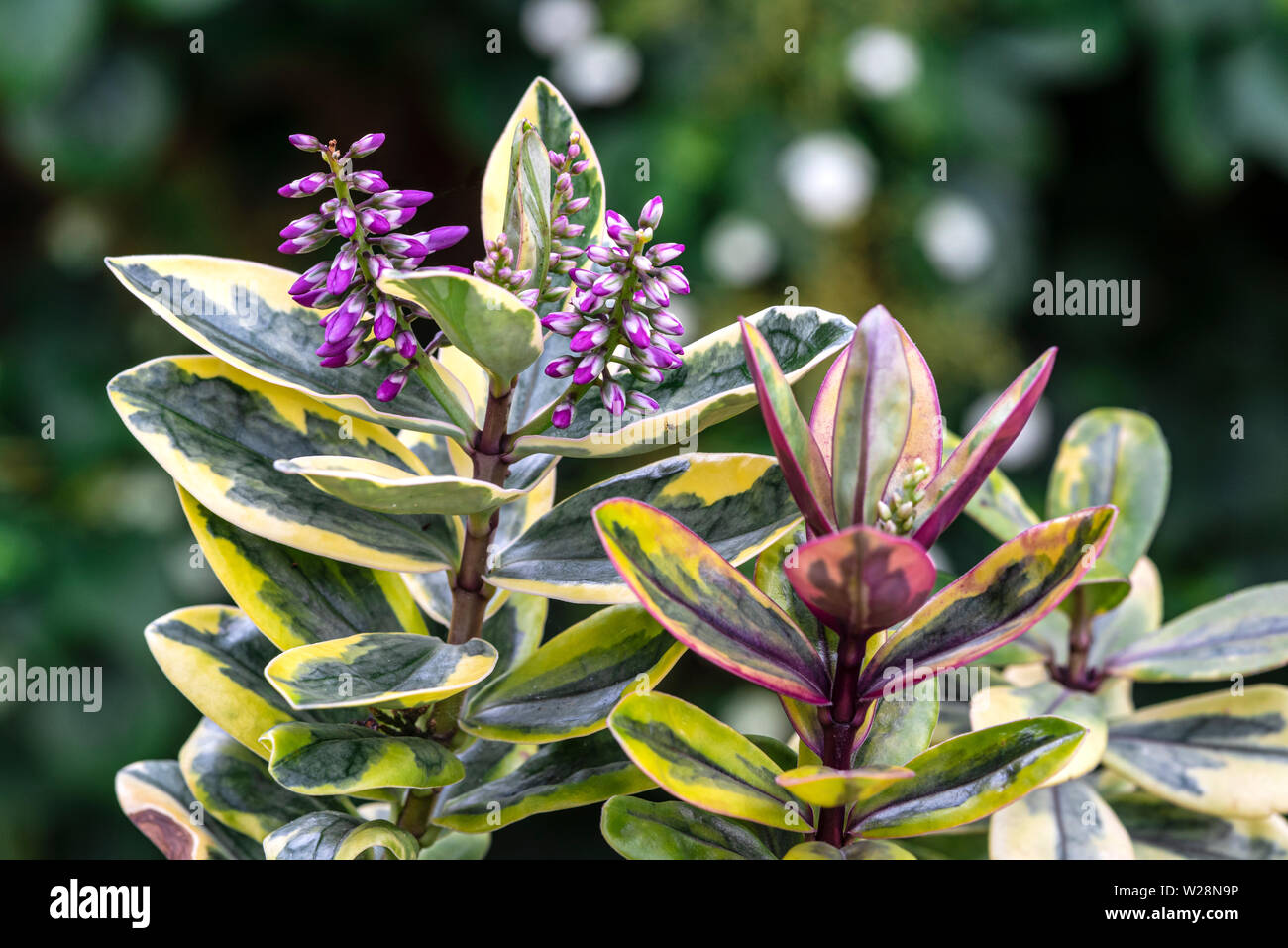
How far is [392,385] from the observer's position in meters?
0.45

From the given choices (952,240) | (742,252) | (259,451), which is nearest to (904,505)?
(259,451)

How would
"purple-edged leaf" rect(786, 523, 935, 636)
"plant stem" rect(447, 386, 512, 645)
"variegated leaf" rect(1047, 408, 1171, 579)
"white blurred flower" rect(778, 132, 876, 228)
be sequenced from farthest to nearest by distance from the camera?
"white blurred flower" rect(778, 132, 876, 228) → "variegated leaf" rect(1047, 408, 1171, 579) → "plant stem" rect(447, 386, 512, 645) → "purple-edged leaf" rect(786, 523, 935, 636)

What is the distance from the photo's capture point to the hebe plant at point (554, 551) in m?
0.40

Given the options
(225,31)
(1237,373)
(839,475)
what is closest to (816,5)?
(225,31)

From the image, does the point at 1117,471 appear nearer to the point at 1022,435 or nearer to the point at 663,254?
the point at 663,254

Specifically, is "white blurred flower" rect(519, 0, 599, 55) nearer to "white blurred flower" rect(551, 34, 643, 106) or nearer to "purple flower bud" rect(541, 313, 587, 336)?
"white blurred flower" rect(551, 34, 643, 106)

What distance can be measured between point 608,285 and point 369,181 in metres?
0.09

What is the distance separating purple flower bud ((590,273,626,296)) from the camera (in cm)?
40

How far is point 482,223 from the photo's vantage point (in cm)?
52

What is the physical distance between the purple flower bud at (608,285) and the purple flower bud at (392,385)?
90 mm

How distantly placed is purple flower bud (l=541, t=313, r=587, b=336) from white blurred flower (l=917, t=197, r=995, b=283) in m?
1.65

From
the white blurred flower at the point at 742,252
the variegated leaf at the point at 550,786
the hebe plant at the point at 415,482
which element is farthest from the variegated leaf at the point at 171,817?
the white blurred flower at the point at 742,252

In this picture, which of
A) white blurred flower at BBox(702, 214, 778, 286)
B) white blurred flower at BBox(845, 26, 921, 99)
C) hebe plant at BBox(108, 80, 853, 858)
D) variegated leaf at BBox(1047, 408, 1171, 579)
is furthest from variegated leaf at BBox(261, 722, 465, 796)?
white blurred flower at BBox(845, 26, 921, 99)

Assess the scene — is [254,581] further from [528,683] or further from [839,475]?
[839,475]
